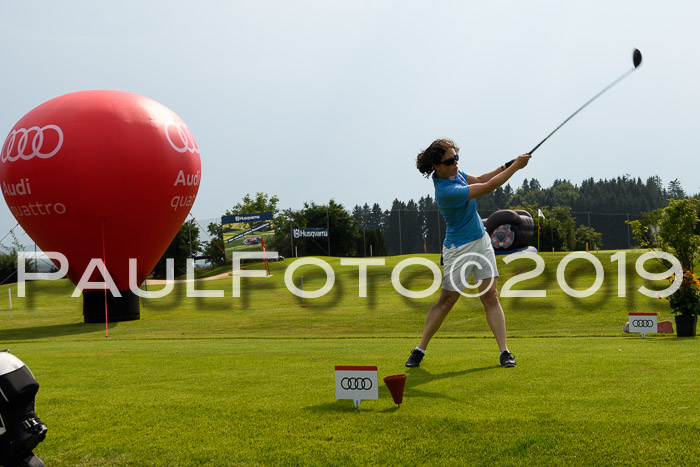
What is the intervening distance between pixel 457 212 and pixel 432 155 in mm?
675

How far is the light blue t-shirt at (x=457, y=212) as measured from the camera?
6988 millimetres

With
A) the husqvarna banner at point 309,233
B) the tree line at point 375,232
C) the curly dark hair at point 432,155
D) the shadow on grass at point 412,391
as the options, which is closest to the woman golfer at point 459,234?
the curly dark hair at point 432,155

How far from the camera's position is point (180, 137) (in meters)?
20.9

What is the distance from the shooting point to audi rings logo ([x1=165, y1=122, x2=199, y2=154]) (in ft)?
67.3

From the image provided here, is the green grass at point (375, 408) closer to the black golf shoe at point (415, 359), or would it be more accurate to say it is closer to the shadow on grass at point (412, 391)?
the shadow on grass at point (412, 391)

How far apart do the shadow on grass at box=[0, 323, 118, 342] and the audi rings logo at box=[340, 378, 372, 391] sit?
665 inches

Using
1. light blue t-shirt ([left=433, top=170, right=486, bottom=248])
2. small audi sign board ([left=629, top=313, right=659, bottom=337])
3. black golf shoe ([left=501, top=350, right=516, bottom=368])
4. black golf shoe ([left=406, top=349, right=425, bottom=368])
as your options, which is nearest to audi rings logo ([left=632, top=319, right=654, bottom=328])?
small audi sign board ([left=629, top=313, right=659, bottom=337])

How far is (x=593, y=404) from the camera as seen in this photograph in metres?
4.70

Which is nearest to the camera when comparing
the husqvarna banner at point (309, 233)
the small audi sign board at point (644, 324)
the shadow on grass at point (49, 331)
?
the small audi sign board at point (644, 324)

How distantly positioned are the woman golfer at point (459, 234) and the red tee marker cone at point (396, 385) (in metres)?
1.98

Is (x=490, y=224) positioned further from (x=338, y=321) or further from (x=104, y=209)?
(x=104, y=209)

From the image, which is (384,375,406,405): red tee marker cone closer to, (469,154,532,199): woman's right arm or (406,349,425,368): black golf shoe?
(406,349,425,368): black golf shoe

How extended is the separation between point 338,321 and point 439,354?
50.7 feet

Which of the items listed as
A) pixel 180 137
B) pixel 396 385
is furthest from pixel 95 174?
pixel 396 385
